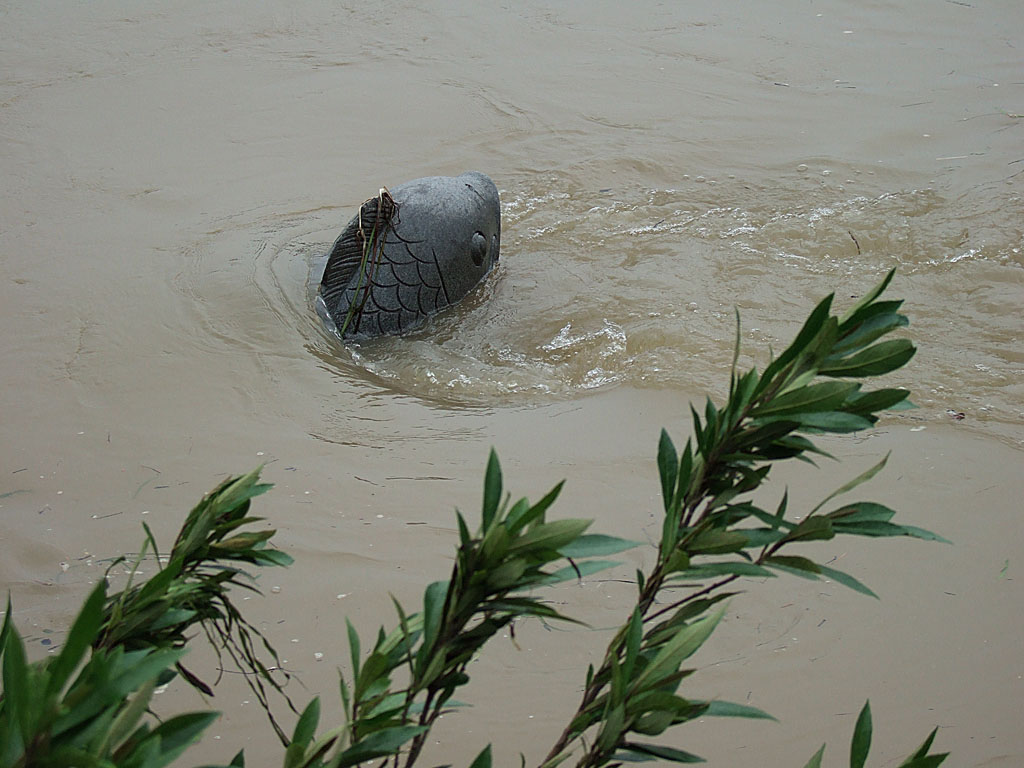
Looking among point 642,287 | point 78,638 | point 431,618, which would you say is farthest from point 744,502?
point 642,287

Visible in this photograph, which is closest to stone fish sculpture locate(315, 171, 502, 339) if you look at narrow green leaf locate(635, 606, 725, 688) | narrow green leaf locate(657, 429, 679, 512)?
narrow green leaf locate(657, 429, 679, 512)

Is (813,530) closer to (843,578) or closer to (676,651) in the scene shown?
(843,578)

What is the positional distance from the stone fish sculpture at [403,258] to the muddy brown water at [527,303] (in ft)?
0.48

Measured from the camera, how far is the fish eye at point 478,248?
3814 millimetres

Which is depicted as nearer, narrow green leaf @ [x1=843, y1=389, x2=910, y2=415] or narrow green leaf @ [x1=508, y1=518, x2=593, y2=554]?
narrow green leaf @ [x1=508, y1=518, x2=593, y2=554]

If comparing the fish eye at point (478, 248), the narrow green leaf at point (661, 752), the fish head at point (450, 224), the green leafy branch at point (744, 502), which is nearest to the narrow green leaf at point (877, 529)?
the green leafy branch at point (744, 502)

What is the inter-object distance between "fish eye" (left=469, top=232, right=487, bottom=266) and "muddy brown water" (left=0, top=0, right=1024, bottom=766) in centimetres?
17

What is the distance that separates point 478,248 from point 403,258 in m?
0.34

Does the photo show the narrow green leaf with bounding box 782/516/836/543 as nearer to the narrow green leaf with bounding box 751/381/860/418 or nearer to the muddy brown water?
the narrow green leaf with bounding box 751/381/860/418

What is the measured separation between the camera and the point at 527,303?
3.91 meters

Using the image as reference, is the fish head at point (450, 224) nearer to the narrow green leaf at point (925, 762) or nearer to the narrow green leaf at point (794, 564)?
the narrow green leaf at point (794, 564)

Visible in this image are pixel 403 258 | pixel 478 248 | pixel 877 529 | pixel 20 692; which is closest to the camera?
pixel 20 692

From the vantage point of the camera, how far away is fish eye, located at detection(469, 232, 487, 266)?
12.5ft

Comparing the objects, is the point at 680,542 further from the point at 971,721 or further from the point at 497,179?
the point at 497,179
